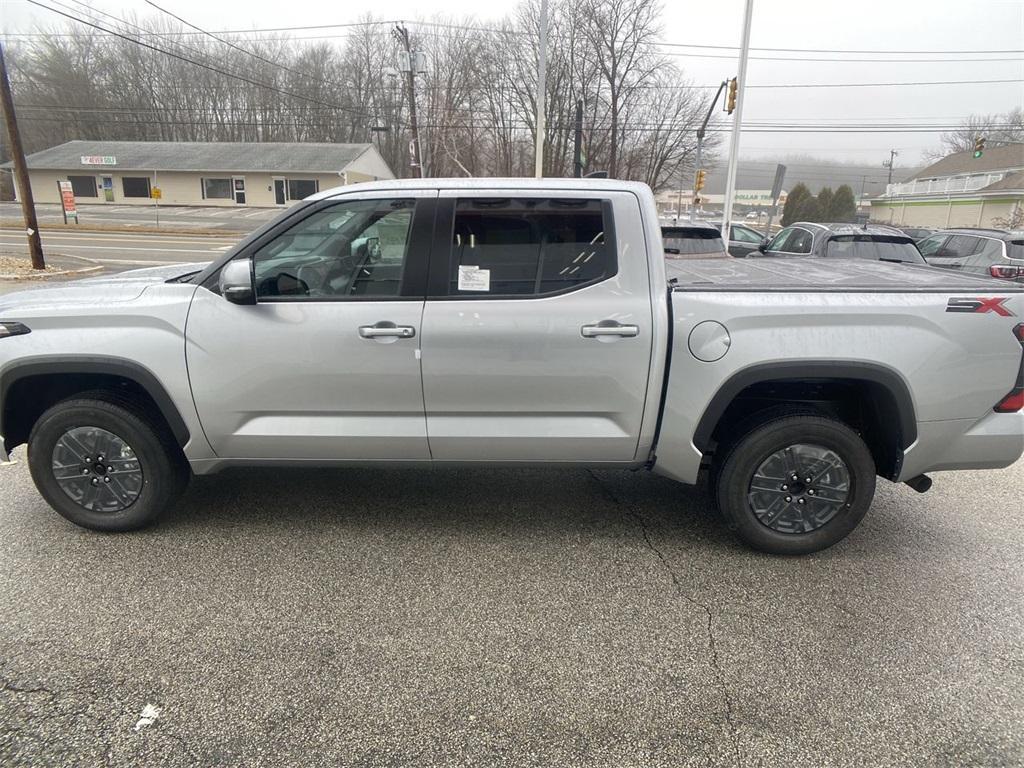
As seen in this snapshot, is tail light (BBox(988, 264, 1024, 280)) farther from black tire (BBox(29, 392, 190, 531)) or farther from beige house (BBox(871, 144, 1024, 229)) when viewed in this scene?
beige house (BBox(871, 144, 1024, 229))

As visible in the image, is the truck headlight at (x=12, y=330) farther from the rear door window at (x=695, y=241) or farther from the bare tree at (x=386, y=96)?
the bare tree at (x=386, y=96)

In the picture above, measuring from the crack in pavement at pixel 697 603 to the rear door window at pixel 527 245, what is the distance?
1522mm

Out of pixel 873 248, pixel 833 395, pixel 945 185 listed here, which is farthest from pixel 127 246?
pixel 945 185

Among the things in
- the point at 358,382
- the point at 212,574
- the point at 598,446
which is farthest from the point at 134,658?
the point at 598,446

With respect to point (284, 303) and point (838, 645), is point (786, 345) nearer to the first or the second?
point (838, 645)

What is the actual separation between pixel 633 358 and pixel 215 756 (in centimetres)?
229

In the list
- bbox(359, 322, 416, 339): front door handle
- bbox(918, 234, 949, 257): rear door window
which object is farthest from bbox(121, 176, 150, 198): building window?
bbox(359, 322, 416, 339): front door handle

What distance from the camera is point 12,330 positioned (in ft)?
10.5

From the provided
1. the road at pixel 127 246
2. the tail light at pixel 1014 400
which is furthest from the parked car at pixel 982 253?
the road at pixel 127 246

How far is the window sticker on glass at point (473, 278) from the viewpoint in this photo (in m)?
3.16

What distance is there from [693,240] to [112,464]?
26.9 feet

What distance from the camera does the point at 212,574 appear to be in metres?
3.17

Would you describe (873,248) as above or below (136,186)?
below

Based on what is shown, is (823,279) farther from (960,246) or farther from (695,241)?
(960,246)
